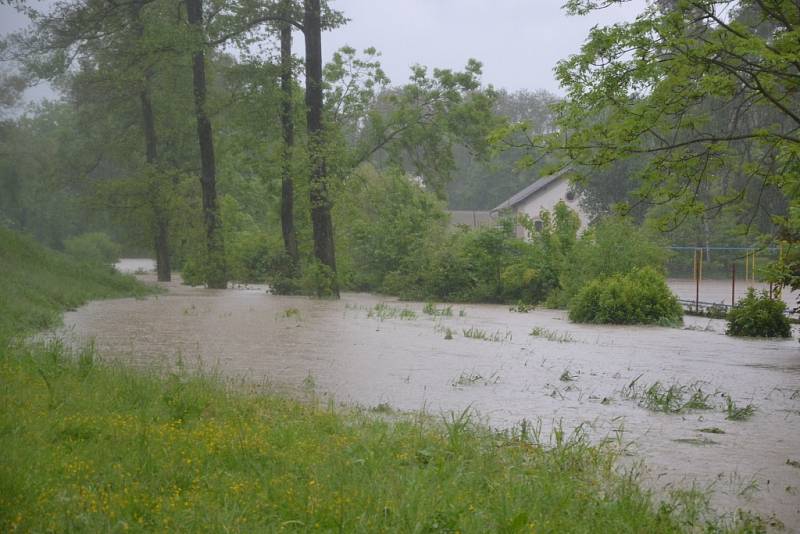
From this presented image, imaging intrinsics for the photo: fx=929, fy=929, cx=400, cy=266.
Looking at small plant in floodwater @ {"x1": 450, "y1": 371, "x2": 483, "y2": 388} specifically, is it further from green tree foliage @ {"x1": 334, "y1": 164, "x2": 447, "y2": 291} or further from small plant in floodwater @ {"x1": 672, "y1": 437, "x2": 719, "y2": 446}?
green tree foliage @ {"x1": 334, "y1": 164, "x2": 447, "y2": 291}

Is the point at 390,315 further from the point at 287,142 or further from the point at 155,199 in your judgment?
the point at 155,199

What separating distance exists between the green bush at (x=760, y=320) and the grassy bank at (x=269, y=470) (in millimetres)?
13444

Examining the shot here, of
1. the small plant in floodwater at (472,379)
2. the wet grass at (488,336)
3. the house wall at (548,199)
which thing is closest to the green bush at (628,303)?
the wet grass at (488,336)

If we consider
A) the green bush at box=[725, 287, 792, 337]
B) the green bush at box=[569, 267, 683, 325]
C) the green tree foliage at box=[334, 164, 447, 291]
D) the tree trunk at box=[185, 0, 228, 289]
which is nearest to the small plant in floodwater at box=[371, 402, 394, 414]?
the green bush at box=[725, 287, 792, 337]

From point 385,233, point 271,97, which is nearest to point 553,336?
point 271,97

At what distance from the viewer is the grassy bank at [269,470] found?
504 centimetres

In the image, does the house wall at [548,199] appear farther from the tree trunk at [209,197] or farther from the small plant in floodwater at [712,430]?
the small plant in floodwater at [712,430]

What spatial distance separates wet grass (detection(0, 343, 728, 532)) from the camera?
504 cm

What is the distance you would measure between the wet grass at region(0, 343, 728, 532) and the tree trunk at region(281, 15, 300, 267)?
22.2 metres

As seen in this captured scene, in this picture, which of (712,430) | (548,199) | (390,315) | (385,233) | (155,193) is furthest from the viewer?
(548,199)

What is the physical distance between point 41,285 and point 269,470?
15574 millimetres

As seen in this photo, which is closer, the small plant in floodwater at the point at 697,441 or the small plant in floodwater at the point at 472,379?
the small plant in floodwater at the point at 697,441

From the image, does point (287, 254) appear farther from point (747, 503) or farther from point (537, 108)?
point (537, 108)

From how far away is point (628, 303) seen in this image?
23.0m
